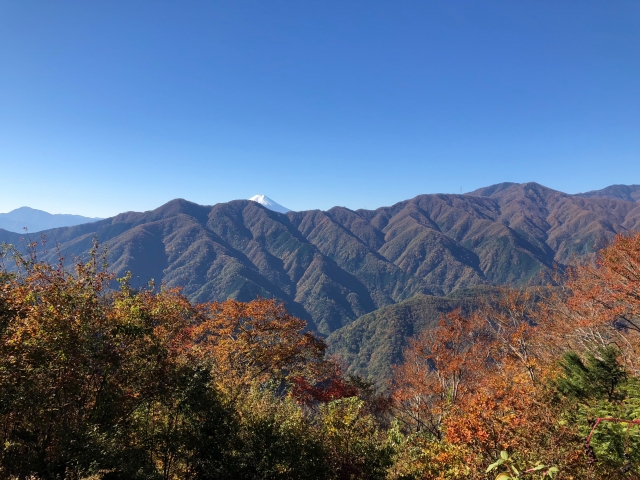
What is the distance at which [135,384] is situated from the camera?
1216cm

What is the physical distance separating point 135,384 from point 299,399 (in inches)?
684

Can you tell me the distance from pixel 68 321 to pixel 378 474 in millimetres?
12613

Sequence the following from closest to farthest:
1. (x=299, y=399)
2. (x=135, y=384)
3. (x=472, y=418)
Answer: (x=472, y=418)
(x=135, y=384)
(x=299, y=399)

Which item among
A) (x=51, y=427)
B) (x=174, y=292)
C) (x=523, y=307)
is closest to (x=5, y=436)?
(x=51, y=427)

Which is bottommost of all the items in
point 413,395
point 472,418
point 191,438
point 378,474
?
point 413,395

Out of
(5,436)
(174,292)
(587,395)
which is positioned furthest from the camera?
(174,292)

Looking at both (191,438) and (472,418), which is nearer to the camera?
(472,418)

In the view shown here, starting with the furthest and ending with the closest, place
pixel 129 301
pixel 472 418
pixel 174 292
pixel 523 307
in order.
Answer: pixel 523 307
pixel 174 292
pixel 129 301
pixel 472 418

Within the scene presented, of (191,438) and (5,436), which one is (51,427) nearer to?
(5,436)

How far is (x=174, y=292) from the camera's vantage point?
28.9 meters

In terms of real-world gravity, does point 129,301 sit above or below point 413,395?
above

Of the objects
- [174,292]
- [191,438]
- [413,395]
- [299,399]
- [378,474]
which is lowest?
[413,395]

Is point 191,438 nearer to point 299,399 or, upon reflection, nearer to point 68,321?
point 68,321

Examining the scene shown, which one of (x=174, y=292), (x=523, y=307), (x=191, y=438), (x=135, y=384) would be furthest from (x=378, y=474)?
(x=523, y=307)
